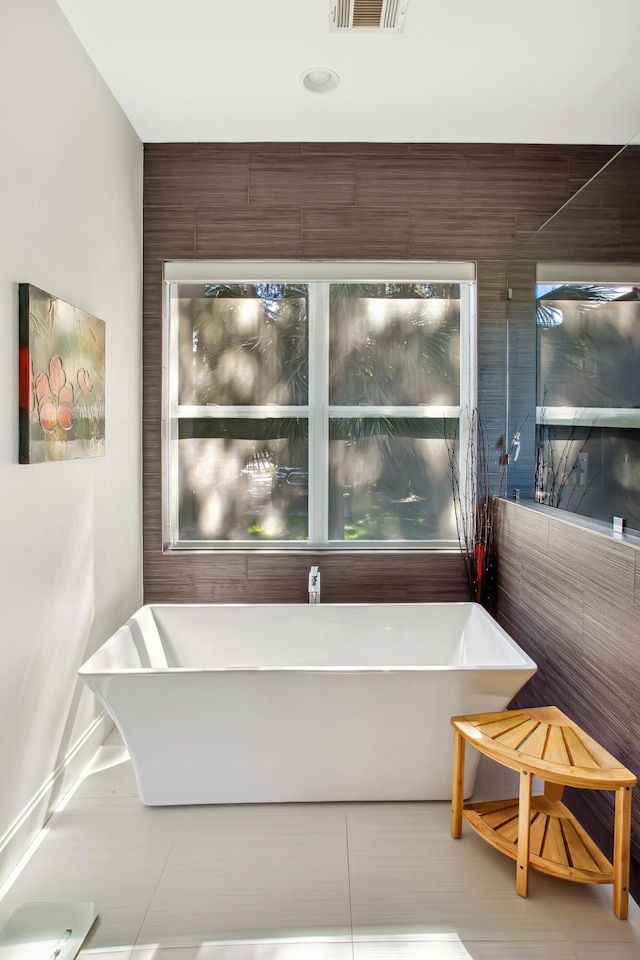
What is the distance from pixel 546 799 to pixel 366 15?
2782mm

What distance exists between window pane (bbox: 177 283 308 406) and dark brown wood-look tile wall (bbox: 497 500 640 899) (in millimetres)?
1383

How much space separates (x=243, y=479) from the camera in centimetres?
336

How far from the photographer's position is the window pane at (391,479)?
336 cm

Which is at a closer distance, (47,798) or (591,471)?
(47,798)

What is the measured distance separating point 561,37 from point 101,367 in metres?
2.17

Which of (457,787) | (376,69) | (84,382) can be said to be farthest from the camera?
(376,69)

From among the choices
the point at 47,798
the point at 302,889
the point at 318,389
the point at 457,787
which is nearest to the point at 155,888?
the point at 302,889

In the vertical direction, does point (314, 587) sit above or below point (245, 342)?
below

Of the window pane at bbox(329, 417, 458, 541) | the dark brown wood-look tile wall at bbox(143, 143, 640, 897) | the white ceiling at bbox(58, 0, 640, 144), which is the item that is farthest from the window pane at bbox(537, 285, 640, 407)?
the white ceiling at bbox(58, 0, 640, 144)

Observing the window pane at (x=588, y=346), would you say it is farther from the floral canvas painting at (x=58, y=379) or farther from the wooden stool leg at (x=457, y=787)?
the floral canvas painting at (x=58, y=379)

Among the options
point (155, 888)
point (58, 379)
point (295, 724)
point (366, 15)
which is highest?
point (366, 15)

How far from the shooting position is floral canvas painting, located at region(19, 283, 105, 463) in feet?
6.42

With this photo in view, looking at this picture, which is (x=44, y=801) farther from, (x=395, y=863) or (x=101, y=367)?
(x=101, y=367)

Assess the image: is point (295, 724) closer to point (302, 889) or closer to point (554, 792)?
point (302, 889)
